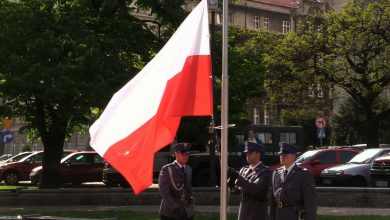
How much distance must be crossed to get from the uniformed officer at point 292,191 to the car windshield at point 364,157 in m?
15.0

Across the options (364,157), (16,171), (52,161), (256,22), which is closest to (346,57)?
(364,157)

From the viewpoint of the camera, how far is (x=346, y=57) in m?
40.2

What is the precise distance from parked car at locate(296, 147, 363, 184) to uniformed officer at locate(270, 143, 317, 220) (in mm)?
16255

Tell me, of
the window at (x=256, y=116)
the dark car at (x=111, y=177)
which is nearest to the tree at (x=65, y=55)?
the dark car at (x=111, y=177)

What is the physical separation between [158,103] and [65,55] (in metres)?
14.9

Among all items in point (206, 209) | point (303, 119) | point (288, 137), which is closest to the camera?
point (206, 209)

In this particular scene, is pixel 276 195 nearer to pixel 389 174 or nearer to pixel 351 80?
pixel 389 174

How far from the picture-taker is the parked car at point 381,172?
20.2 m

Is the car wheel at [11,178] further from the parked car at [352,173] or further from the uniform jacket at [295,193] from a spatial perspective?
the uniform jacket at [295,193]

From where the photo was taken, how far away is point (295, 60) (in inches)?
1636

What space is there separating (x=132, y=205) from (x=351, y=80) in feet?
77.7

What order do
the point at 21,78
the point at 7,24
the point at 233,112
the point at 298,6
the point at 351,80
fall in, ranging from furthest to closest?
the point at 298,6
the point at 351,80
the point at 233,112
the point at 7,24
the point at 21,78

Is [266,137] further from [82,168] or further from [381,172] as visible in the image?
[381,172]

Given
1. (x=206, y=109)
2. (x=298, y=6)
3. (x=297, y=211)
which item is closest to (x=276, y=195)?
(x=297, y=211)
